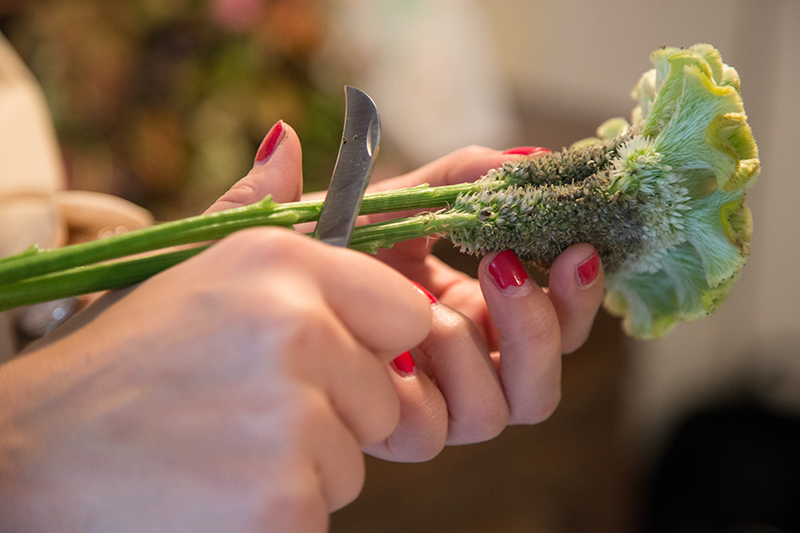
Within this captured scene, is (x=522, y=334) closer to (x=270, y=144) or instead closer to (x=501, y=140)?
(x=270, y=144)

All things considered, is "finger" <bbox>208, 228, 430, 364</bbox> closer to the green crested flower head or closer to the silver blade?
the silver blade

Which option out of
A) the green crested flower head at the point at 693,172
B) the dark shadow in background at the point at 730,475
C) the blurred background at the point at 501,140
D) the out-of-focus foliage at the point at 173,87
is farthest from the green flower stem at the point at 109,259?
the dark shadow in background at the point at 730,475

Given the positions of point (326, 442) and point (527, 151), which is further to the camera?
point (527, 151)

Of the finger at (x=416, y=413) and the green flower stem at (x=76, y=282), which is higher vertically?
the green flower stem at (x=76, y=282)

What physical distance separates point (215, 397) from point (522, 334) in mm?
252

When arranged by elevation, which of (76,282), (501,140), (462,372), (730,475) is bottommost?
(730,475)

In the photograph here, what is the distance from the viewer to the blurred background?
0.99 metres

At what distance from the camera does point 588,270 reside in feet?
1.35

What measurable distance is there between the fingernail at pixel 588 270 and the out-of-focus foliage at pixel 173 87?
79cm

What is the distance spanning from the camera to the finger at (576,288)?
0.41m

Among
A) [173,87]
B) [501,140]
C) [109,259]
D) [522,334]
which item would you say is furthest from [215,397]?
[501,140]

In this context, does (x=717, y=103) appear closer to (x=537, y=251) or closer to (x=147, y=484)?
(x=537, y=251)

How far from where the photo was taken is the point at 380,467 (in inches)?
33.3

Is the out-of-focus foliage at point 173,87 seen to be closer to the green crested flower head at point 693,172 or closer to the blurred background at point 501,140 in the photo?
the blurred background at point 501,140
